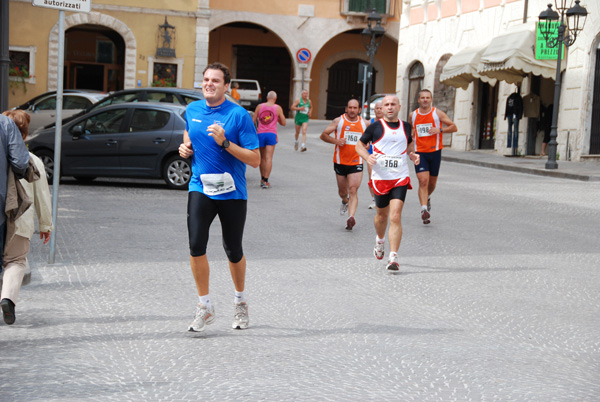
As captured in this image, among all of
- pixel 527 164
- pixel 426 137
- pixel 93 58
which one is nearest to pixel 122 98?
pixel 426 137

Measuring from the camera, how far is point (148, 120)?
1655cm

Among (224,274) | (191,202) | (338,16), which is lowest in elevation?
(224,274)

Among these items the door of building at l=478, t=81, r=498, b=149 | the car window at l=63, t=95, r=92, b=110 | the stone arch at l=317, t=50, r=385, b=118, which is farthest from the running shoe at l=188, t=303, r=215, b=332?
the stone arch at l=317, t=50, r=385, b=118

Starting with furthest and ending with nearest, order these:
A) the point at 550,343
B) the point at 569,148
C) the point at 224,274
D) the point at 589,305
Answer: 1. the point at 569,148
2. the point at 224,274
3. the point at 589,305
4. the point at 550,343

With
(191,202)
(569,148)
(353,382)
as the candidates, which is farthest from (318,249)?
(569,148)

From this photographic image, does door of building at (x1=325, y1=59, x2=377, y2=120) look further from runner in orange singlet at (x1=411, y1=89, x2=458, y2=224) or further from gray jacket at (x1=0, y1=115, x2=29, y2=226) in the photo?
gray jacket at (x1=0, y1=115, x2=29, y2=226)

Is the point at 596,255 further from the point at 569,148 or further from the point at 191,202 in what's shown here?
the point at 569,148

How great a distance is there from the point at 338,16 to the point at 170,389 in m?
45.5

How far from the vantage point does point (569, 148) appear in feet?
88.0

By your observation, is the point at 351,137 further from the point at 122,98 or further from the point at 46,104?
the point at 46,104

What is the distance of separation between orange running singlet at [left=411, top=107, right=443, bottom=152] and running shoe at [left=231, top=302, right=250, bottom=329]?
6.87 m

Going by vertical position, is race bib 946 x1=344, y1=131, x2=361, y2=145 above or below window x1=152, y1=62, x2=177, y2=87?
below

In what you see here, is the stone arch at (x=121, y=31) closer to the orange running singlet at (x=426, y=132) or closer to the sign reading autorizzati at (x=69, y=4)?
the orange running singlet at (x=426, y=132)

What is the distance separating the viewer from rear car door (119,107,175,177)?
1630cm
